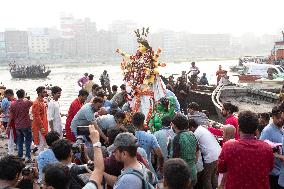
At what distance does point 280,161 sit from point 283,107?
80 centimetres

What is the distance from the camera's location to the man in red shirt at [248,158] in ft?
14.1

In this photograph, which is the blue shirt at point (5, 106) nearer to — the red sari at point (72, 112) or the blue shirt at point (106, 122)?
the red sari at point (72, 112)

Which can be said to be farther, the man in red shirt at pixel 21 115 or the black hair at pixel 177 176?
the man in red shirt at pixel 21 115

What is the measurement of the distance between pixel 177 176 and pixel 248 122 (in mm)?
1239

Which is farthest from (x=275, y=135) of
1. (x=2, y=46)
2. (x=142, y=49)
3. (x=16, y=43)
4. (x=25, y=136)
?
(x=2, y=46)

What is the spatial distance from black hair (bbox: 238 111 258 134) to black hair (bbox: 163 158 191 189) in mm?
1125

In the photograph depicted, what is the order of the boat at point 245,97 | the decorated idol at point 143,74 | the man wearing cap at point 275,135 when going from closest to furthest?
the man wearing cap at point 275,135 < the decorated idol at point 143,74 < the boat at point 245,97

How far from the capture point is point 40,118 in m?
9.49

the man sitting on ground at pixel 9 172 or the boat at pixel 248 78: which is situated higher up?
the man sitting on ground at pixel 9 172

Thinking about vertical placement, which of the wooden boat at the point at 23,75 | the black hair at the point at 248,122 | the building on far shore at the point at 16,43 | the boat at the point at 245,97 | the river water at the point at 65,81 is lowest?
the river water at the point at 65,81

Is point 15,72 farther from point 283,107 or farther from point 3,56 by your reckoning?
point 3,56


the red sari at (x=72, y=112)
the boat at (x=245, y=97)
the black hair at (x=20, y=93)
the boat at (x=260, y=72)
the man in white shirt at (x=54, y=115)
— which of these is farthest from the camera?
the boat at (x=260, y=72)

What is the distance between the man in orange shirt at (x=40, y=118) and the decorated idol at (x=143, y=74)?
204 cm

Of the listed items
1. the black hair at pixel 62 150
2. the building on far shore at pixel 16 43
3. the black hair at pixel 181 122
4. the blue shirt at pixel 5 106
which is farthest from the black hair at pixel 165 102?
the building on far shore at pixel 16 43
